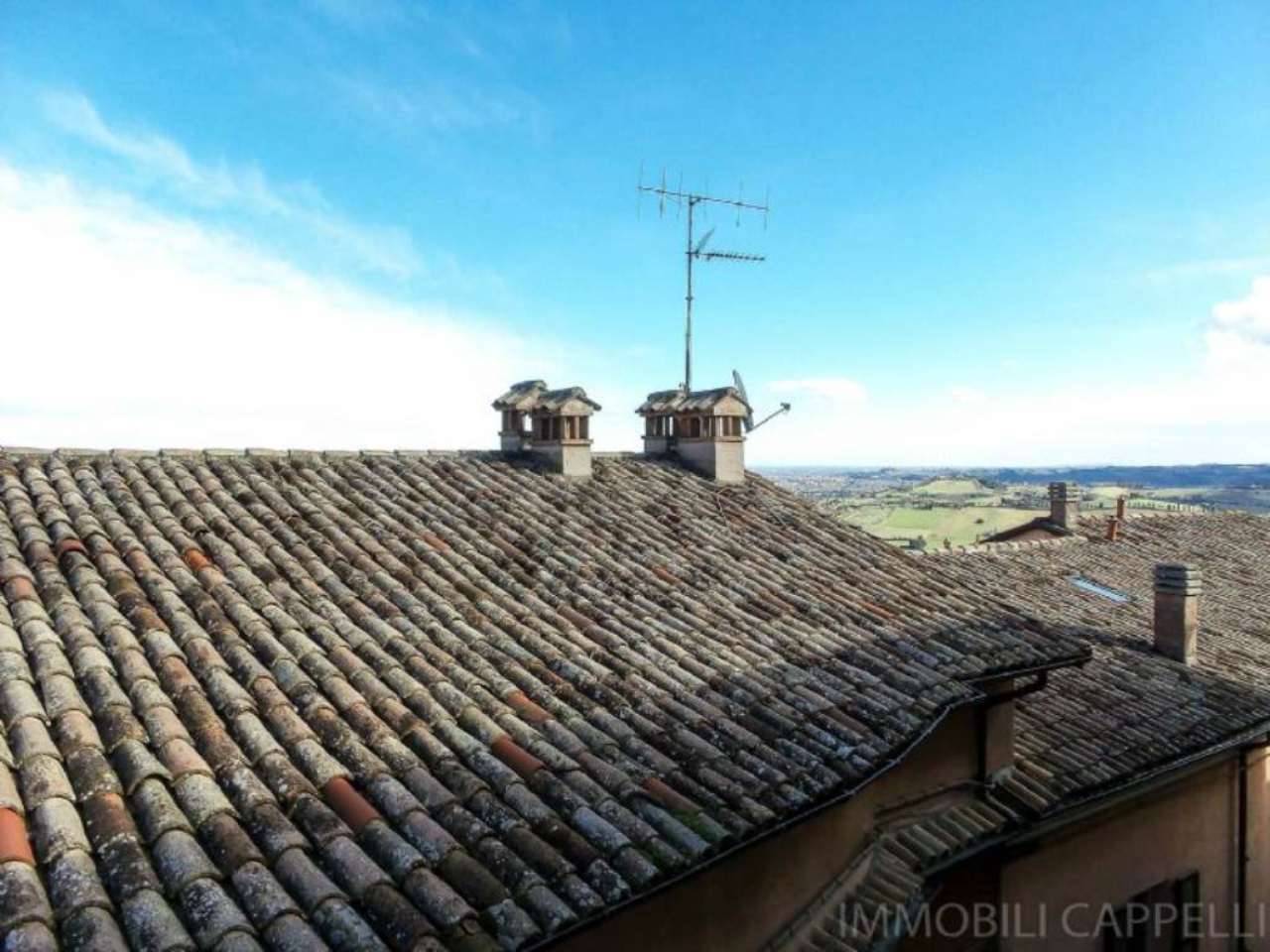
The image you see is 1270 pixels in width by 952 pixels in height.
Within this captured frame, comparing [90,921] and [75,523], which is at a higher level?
[75,523]

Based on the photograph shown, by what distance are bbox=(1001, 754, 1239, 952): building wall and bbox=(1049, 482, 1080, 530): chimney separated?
10731 mm

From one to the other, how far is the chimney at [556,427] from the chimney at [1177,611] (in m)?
10.1

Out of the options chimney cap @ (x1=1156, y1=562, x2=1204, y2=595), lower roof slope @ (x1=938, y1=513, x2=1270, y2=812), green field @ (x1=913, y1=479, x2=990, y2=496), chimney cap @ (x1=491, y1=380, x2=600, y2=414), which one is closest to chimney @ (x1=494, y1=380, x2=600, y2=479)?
chimney cap @ (x1=491, y1=380, x2=600, y2=414)

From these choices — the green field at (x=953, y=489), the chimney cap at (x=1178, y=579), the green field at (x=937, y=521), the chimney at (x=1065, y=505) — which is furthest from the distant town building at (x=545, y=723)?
the green field at (x=953, y=489)

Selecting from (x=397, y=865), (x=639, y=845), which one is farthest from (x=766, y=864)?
(x=397, y=865)

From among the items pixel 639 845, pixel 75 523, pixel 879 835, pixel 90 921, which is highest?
pixel 75 523

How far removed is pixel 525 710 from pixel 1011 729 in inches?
224

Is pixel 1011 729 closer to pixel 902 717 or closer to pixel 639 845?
pixel 902 717

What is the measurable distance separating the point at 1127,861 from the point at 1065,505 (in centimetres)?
1379

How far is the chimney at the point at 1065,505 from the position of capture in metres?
21.9

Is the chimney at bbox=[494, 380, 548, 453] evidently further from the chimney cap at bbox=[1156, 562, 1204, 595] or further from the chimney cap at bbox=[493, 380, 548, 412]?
the chimney cap at bbox=[1156, 562, 1204, 595]

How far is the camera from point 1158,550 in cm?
2084

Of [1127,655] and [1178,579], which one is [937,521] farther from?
[1127,655]

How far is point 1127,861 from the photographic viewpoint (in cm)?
1000
